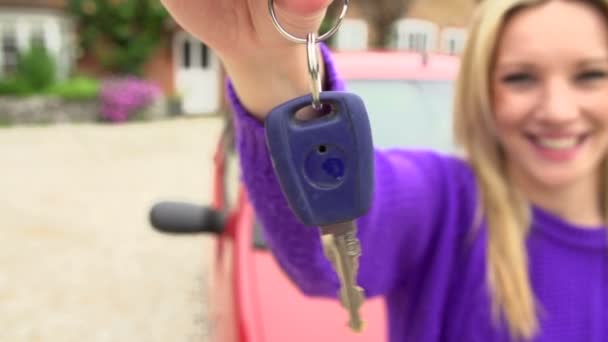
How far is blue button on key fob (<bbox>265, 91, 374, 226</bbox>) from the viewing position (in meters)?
0.49

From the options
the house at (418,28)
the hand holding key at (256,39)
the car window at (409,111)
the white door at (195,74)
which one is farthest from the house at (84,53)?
the hand holding key at (256,39)

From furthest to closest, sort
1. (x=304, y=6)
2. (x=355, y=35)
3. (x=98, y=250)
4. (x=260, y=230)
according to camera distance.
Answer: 1. (x=98, y=250)
2. (x=355, y=35)
3. (x=260, y=230)
4. (x=304, y=6)

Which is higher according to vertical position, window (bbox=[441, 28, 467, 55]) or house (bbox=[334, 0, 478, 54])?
window (bbox=[441, 28, 467, 55])

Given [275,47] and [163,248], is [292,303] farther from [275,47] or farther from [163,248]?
[163,248]

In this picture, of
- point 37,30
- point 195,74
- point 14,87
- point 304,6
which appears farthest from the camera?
point 195,74

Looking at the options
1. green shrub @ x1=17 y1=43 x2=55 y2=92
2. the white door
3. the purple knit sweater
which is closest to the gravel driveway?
the purple knit sweater

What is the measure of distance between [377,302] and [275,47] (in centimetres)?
88

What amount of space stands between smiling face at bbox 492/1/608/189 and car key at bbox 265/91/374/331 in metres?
0.55

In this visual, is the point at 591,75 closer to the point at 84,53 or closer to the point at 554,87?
the point at 554,87

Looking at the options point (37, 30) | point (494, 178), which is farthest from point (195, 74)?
point (494, 178)

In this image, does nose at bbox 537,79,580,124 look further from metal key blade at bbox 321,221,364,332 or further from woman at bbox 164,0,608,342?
metal key blade at bbox 321,221,364,332

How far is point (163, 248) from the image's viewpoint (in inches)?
195

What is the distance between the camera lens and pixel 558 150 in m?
0.96

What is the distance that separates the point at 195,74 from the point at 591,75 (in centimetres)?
1430
